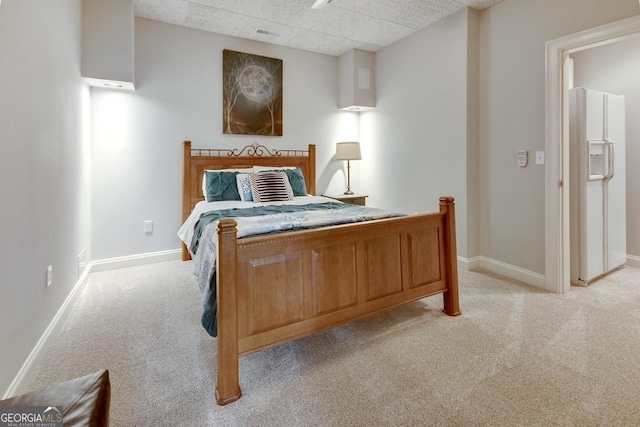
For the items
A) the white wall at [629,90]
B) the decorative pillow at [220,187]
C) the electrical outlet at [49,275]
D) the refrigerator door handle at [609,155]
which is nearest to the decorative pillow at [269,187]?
the decorative pillow at [220,187]

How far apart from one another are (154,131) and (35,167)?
198cm

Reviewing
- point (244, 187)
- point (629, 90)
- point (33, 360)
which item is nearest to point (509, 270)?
point (629, 90)

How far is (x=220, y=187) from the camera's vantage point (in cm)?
360

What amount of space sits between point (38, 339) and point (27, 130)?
1191mm

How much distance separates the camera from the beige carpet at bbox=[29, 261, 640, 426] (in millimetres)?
1491

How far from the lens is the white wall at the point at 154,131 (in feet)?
11.6

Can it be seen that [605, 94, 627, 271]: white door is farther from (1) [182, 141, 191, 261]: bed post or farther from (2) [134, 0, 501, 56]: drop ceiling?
(1) [182, 141, 191, 261]: bed post

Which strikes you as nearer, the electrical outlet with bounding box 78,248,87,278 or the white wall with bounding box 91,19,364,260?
the electrical outlet with bounding box 78,248,87,278

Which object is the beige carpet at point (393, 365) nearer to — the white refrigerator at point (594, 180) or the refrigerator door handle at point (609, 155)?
the white refrigerator at point (594, 180)

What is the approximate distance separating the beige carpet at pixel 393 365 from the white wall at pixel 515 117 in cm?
71

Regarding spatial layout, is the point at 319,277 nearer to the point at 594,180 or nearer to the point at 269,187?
the point at 269,187

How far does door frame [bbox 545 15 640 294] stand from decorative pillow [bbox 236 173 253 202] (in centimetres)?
287

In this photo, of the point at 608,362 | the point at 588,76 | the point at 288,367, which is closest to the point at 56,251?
the point at 288,367

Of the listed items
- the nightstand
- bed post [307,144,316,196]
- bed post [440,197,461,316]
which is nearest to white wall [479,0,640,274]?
bed post [440,197,461,316]
